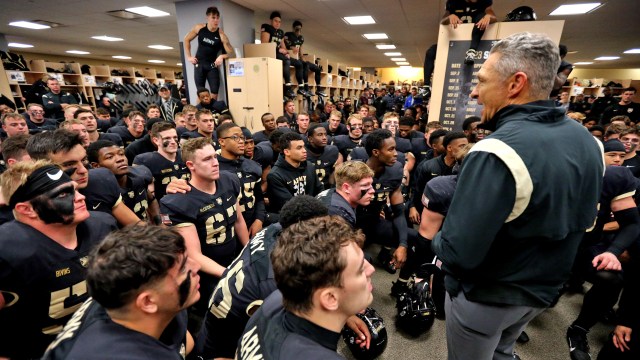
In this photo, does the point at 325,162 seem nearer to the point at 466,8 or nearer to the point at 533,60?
the point at 533,60

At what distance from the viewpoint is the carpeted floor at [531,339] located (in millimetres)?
2117

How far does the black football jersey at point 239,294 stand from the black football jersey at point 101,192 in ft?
3.94

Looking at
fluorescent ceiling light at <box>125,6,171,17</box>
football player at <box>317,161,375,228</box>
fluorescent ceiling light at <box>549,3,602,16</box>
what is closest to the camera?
football player at <box>317,161,375,228</box>

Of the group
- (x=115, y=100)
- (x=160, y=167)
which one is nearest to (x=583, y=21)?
(x=160, y=167)

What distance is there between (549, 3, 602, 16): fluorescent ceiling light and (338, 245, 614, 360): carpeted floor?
20.6 ft

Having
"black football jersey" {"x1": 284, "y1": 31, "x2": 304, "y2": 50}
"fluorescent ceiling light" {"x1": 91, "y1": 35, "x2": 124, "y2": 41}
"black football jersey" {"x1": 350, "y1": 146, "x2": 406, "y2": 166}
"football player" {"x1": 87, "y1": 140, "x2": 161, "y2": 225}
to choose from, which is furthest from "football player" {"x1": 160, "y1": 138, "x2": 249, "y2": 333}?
"fluorescent ceiling light" {"x1": 91, "y1": 35, "x2": 124, "y2": 41}

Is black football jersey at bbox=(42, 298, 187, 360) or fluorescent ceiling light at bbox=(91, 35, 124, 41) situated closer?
black football jersey at bbox=(42, 298, 187, 360)

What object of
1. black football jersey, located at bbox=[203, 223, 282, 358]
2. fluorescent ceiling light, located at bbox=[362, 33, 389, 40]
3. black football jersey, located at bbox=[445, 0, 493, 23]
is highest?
fluorescent ceiling light, located at bbox=[362, 33, 389, 40]

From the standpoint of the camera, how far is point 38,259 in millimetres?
1280

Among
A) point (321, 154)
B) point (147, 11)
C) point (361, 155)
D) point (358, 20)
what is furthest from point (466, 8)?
point (147, 11)

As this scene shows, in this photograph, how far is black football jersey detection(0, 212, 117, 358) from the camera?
1.24 meters

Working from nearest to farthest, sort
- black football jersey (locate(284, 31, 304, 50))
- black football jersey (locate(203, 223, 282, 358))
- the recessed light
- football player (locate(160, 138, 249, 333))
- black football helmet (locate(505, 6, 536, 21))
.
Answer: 1. black football jersey (locate(203, 223, 282, 358))
2. football player (locate(160, 138, 249, 333))
3. black football helmet (locate(505, 6, 536, 21))
4. black football jersey (locate(284, 31, 304, 50))
5. the recessed light

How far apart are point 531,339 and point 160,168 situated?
3.67 m

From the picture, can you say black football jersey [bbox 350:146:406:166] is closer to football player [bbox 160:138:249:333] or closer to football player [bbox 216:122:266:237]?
football player [bbox 216:122:266:237]
